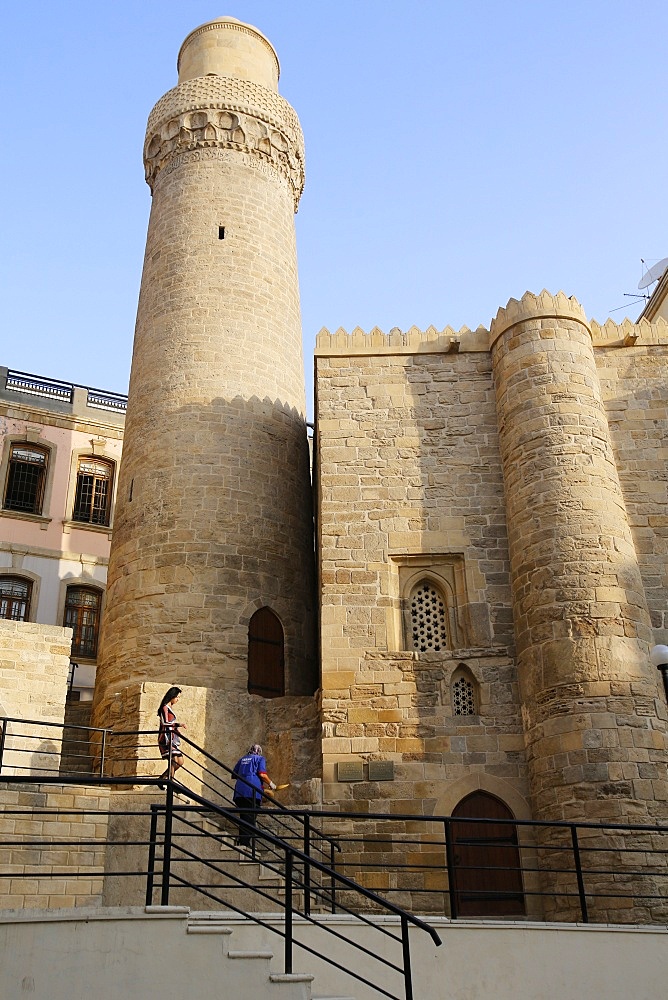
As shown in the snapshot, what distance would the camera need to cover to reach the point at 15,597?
2214cm

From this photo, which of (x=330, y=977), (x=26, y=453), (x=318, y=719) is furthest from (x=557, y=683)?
(x=26, y=453)

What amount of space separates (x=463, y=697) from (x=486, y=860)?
2035 mm

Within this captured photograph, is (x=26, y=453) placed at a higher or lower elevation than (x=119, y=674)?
higher

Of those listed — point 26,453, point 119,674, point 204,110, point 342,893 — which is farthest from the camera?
point 26,453

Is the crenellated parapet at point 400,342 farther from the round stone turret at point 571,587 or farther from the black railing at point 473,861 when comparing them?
the black railing at point 473,861

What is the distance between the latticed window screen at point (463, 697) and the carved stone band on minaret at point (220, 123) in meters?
11.8

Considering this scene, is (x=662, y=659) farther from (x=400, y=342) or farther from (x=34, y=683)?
(x=34, y=683)

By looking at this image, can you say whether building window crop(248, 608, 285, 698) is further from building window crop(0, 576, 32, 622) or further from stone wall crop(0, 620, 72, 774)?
building window crop(0, 576, 32, 622)

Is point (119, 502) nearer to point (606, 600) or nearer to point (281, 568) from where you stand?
point (281, 568)

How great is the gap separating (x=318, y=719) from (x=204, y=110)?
12.4 metres

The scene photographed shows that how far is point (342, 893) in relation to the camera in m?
11.1

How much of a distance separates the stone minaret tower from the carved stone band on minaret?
0.09 feet

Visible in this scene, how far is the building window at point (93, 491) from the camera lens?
A: 941 inches

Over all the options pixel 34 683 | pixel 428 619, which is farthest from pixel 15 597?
pixel 428 619
